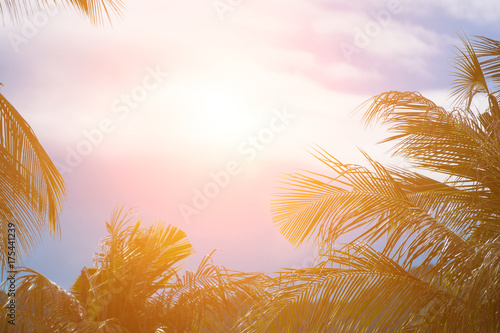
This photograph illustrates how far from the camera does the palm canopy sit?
5.21 m

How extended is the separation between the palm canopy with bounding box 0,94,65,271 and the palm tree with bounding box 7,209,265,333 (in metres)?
2.25

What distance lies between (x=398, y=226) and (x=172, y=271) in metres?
5.31

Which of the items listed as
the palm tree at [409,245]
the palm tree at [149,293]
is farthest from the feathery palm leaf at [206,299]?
the palm tree at [409,245]

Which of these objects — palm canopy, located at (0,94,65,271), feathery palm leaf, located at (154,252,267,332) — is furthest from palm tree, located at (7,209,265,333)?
palm canopy, located at (0,94,65,271)

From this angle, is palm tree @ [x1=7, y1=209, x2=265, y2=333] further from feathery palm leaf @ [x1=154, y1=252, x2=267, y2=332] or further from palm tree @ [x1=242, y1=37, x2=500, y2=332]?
palm tree @ [x1=242, y1=37, x2=500, y2=332]

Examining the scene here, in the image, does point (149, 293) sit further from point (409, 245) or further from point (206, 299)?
point (409, 245)

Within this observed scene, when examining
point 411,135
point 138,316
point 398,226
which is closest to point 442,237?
point 398,226

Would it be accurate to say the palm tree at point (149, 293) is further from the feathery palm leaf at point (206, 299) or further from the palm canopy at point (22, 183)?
the palm canopy at point (22, 183)

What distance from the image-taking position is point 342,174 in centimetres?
533

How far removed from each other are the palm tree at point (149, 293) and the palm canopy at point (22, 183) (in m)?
2.25

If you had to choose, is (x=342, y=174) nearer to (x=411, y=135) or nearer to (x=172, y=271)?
(x=411, y=135)

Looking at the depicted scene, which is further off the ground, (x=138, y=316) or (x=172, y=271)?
(x=172, y=271)

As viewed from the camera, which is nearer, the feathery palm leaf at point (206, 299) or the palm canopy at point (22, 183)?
the palm canopy at point (22, 183)

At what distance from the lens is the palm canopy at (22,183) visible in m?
5.21
